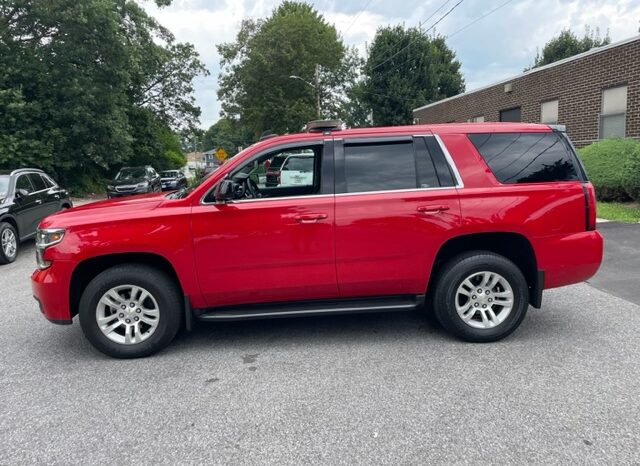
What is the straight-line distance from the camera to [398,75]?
Answer: 31469mm

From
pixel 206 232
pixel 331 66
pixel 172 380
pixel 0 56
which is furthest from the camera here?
pixel 331 66

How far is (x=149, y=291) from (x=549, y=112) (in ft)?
51.8

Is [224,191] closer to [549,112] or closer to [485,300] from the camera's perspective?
[485,300]

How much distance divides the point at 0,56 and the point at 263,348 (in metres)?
19.9

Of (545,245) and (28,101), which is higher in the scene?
(28,101)

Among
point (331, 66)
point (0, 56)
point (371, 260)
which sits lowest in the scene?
point (371, 260)

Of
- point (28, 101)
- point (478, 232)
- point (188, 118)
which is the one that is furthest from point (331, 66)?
point (478, 232)

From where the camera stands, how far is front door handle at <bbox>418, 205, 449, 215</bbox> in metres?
3.96

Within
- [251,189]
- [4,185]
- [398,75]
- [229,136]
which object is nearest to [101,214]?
[251,189]

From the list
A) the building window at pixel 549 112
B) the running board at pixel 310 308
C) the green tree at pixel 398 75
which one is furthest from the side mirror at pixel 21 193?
the green tree at pixel 398 75

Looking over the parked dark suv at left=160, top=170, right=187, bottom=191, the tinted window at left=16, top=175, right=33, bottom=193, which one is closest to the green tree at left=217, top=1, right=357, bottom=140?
the parked dark suv at left=160, top=170, right=187, bottom=191

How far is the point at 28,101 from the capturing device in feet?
60.5

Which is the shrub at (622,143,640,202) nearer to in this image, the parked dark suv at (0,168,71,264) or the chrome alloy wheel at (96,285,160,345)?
the chrome alloy wheel at (96,285,160,345)

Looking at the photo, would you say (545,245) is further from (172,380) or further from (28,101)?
(28,101)
